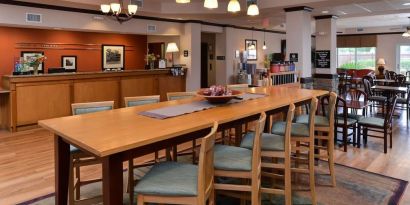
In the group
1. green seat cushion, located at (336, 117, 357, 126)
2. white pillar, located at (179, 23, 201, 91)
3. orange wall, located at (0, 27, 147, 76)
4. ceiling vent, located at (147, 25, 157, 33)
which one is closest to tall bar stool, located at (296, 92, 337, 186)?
green seat cushion, located at (336, 117, 357, 126)

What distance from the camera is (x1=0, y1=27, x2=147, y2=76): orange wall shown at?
7.84 meters

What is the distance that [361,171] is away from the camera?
12.8 ft

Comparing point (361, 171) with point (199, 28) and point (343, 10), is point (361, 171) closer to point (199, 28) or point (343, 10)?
point (343, 10)

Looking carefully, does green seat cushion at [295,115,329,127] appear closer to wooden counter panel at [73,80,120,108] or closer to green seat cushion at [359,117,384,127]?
green seat cushion at [359,117,384,127]

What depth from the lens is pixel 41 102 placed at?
6.32 meters

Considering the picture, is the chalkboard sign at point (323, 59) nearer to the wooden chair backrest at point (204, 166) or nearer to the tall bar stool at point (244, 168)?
the tall bar stool at point (244, 168)

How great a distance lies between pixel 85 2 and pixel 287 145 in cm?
524

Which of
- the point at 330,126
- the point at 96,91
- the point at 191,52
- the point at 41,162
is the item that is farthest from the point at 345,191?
the point at 191,52

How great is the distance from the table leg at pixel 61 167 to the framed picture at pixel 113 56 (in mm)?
7908

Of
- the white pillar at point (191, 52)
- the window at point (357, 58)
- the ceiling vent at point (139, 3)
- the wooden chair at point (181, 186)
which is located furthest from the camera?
the window at point (357, 58)

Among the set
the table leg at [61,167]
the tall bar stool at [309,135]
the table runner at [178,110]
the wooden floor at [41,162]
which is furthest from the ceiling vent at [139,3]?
the table leg at [61,167]

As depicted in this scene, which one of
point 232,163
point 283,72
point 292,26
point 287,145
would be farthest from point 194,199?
point 292,26

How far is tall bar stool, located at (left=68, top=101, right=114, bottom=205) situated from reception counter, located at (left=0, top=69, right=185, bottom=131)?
3770 mm

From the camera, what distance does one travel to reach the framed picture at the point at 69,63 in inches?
353
